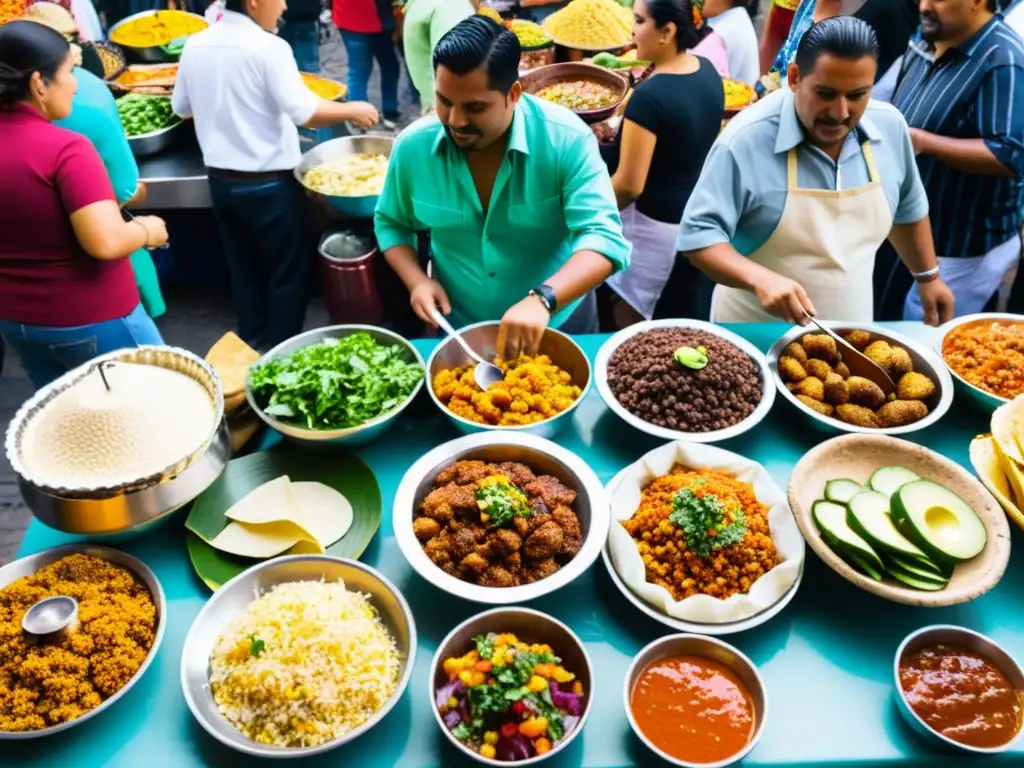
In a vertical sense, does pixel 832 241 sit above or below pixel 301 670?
above

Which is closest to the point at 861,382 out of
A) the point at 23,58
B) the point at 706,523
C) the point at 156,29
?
the point at 706,523

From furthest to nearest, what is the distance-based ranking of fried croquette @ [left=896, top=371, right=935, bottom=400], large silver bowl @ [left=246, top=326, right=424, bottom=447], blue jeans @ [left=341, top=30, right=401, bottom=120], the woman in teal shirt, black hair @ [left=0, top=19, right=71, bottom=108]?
blue jeans @ [left=341, top=30, right=401, bottom=120]
the woman in teal shirt
black hair @ [left=0, top=19, right=71, bottom=108]
fried croquette @ [left=896, top=371, right=935, bottom=400]
large silver bowl @ [left=246, top=326, right=424, bottom=447]

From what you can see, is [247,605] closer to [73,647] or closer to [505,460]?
[73,647]

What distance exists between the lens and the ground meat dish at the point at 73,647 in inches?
61.5

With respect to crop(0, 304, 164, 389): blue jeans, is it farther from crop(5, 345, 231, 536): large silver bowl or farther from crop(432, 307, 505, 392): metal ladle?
crop(432, 307, 505, 392): metal ladle

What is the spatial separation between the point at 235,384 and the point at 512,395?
0.89 metres

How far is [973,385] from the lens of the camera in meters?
2.40

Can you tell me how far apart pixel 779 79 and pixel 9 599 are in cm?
508

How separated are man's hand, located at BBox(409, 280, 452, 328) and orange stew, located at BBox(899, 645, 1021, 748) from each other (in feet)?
5.79

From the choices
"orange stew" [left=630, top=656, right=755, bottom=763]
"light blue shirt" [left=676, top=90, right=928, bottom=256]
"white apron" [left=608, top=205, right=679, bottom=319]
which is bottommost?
"white apron" [left=608, top=205, right=679, bottom=319]

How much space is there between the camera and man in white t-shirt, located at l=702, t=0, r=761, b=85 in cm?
480

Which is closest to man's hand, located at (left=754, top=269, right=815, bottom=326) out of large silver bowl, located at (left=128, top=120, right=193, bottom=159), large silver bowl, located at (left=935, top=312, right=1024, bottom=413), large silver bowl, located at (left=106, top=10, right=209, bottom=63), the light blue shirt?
the light blue shirt

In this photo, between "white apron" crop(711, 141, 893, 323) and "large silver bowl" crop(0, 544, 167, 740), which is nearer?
"large silver bowl" crop(0, 544, 167, 740)

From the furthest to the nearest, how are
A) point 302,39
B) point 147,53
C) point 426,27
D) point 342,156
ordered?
point 302,39 < point 147,53 < point 342,156 < point 426,27
